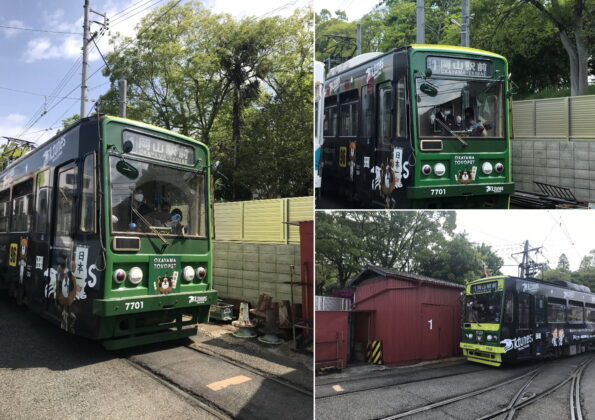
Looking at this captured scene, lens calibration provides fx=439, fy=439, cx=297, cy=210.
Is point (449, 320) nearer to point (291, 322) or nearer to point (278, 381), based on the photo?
point (278, 381)

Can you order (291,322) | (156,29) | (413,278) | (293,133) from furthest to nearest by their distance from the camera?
(156,29) < (293,133) < (291,322) < (413,278)

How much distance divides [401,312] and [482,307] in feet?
2.26

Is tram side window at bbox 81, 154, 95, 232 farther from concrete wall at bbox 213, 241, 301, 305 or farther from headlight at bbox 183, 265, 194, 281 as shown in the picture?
concrete wall at bbox 213, 241, 301, 305

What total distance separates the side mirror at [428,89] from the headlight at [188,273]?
3.45m

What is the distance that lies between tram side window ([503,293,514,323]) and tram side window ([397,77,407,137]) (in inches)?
89.4

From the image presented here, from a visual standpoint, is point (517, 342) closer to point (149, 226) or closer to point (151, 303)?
point (151, 303)

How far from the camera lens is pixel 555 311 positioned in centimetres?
252

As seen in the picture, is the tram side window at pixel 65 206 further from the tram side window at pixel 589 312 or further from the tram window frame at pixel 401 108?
the tram side window at pixel 589 312

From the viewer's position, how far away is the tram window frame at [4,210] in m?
8.05

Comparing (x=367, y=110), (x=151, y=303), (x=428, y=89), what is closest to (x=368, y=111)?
(x=367, y=110)

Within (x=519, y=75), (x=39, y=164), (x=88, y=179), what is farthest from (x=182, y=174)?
(x=519, y=75)

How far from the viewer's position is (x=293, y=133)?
12.2 meters

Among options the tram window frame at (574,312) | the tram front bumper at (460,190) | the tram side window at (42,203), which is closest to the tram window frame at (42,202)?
the tram side window at (42,203)

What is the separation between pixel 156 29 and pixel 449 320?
53.9 ft
